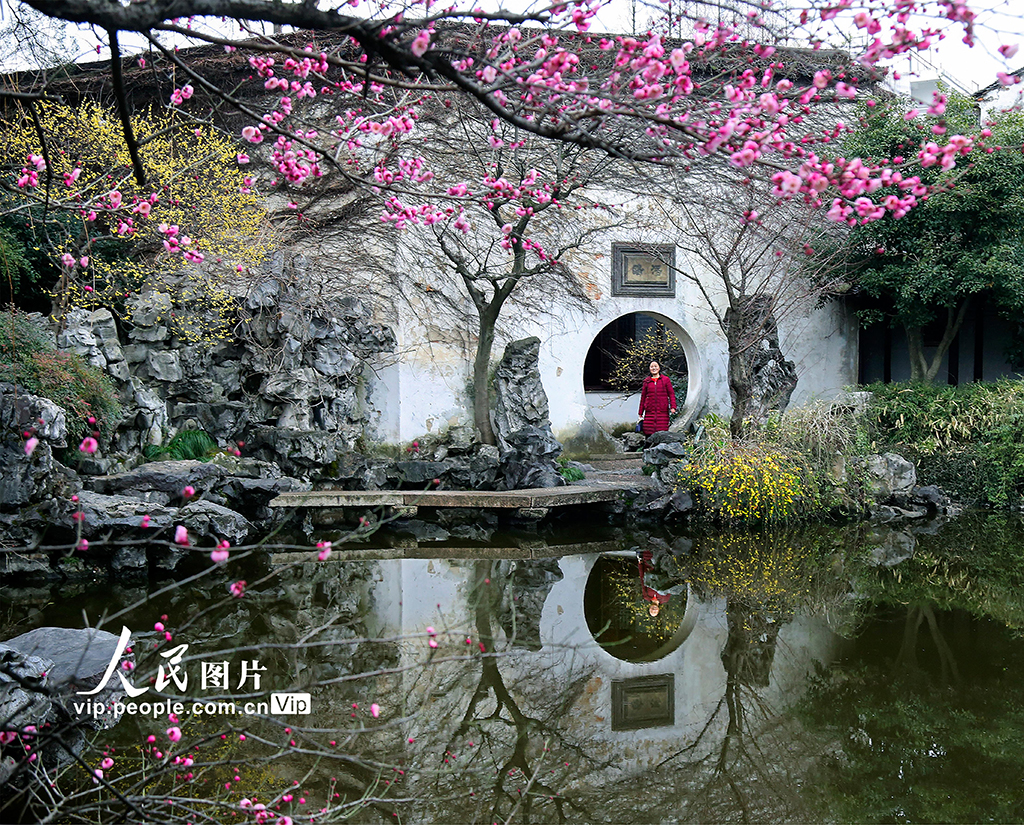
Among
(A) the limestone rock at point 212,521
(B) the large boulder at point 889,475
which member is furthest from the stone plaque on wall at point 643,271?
(A) the limestone rock at point 212,521

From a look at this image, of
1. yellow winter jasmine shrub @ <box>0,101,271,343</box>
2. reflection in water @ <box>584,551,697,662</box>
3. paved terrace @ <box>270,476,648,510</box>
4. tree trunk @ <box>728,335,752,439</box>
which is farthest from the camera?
tree trunk @ <box>728,335,752,439</box>

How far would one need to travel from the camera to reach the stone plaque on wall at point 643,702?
433 centimetres

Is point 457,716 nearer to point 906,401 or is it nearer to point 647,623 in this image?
point 647,623

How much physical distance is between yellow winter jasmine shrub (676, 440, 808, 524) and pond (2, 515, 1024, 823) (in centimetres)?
124

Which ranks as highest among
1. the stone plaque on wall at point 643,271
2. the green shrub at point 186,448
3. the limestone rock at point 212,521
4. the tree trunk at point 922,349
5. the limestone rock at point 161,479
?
the stone plaque on wall at point 643,271

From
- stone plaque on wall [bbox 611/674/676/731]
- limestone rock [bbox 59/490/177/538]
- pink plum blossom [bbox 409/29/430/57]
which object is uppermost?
pink plum blossom [bbox 409/29/430/57]

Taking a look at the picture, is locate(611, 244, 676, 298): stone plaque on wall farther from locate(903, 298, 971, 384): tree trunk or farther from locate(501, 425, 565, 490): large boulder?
locate(903, 298, 971, 384): tree trunk

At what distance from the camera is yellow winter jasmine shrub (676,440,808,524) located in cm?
912

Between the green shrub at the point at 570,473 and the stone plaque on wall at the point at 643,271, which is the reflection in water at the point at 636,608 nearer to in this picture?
the green shrub at the point at 570,473

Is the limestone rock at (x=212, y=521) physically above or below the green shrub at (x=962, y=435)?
below

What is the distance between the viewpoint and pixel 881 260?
11.9m

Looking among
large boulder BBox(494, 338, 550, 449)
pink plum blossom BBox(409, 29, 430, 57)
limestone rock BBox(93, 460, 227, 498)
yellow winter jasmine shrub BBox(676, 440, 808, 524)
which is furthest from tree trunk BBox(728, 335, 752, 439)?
pink plum blossom BBox(409, 29, 430, 57)

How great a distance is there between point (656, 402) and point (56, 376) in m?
7.23

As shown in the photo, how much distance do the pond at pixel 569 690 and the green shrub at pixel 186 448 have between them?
215 centimetres
